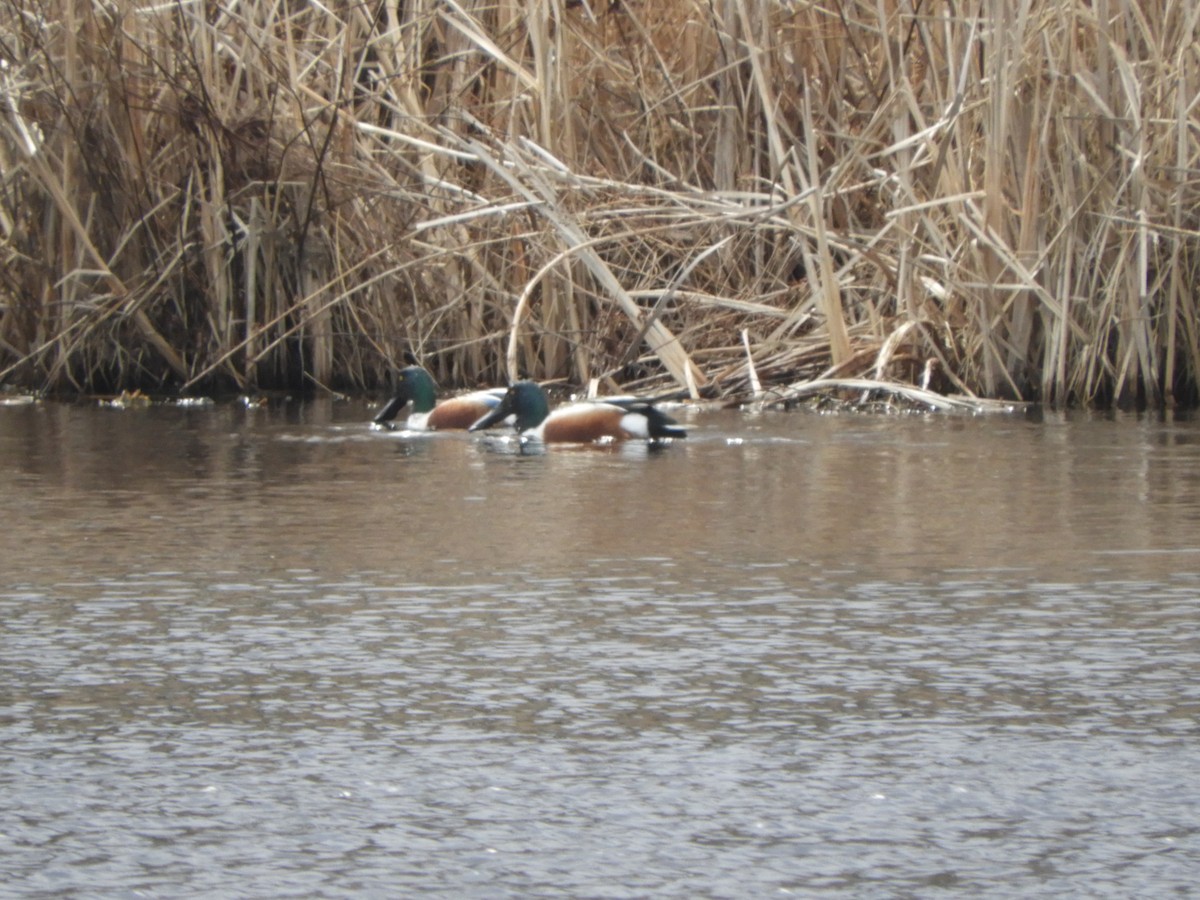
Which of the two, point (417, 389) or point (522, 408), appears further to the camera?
point (417, 389)

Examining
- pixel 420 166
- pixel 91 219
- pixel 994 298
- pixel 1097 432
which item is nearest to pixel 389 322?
pixel 420 166

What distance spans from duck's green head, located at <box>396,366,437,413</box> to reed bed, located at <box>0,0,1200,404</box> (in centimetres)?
49

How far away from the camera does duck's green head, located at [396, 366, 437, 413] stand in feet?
36.5

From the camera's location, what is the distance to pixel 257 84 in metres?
13.1

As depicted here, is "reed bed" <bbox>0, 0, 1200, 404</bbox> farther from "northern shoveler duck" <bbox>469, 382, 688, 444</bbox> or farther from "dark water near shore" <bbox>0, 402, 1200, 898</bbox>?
"dark water near shore" <bbox>0, 402, 1200, 898</bbox>

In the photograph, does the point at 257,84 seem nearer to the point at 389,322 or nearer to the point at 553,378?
the point at 389,322

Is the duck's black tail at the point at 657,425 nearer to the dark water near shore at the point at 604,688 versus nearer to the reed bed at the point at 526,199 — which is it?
the reed bed at the point at 526,199

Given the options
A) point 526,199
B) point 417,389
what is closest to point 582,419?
point 417,389

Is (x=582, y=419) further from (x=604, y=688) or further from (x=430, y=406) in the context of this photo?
(x=604, y=688)

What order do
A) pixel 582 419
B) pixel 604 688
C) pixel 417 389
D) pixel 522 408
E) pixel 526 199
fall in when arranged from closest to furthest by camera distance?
1. pixel 604 688
2. pixel 582 419
3. pixel 522 408
4. pixel 417 389
5. pixel 526 199

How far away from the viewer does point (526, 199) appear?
40.4 feet

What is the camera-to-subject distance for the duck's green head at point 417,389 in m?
11.1

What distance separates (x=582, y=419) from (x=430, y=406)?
141cm


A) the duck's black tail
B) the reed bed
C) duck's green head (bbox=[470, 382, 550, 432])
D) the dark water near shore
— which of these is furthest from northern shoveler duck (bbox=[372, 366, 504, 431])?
the dark water near shore
